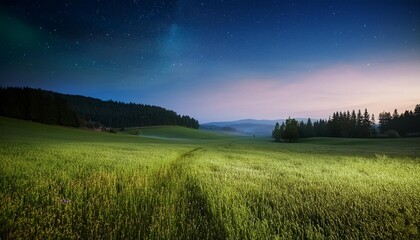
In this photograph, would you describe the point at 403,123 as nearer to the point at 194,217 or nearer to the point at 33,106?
the point at 194,217

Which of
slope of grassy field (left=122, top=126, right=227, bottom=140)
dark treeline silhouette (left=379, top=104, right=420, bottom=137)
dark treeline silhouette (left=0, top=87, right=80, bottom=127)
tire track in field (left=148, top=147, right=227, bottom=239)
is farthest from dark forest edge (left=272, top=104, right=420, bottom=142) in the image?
tire track in field (left=148, top=147, right=227, bottom=239)

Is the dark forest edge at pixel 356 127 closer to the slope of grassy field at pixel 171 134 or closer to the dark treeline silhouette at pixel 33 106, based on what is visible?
the slope of grassy field at pixel 171 134

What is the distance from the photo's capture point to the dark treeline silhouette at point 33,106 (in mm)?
76562

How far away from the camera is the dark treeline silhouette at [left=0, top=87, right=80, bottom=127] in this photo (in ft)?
251

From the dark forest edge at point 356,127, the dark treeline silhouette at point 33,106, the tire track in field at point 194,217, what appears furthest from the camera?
the dark forest edge at point 356,127

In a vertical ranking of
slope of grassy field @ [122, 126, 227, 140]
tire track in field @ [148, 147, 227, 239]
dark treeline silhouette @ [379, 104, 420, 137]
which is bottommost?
tire track in field @ [148, 147, 227, 239]

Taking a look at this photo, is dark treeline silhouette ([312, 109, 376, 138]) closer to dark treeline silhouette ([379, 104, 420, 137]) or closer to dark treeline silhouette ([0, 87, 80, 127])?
dark treeline silhouette ([379, 104, 420, 137])

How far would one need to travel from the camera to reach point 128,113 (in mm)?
191125

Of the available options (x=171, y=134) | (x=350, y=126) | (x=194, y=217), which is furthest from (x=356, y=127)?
(x=194, y=217)

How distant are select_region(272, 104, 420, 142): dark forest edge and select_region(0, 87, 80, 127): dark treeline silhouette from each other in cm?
8293

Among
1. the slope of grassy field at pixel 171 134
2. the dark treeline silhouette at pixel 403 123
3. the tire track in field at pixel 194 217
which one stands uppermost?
the dark treeline silhouette at pixel 403 123

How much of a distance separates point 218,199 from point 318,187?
4.18 m

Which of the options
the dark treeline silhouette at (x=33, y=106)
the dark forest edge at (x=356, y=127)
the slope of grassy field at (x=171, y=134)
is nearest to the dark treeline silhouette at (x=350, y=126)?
Answer: the dark forest edge at (x=356, y=127)

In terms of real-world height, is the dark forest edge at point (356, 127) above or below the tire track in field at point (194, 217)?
above
